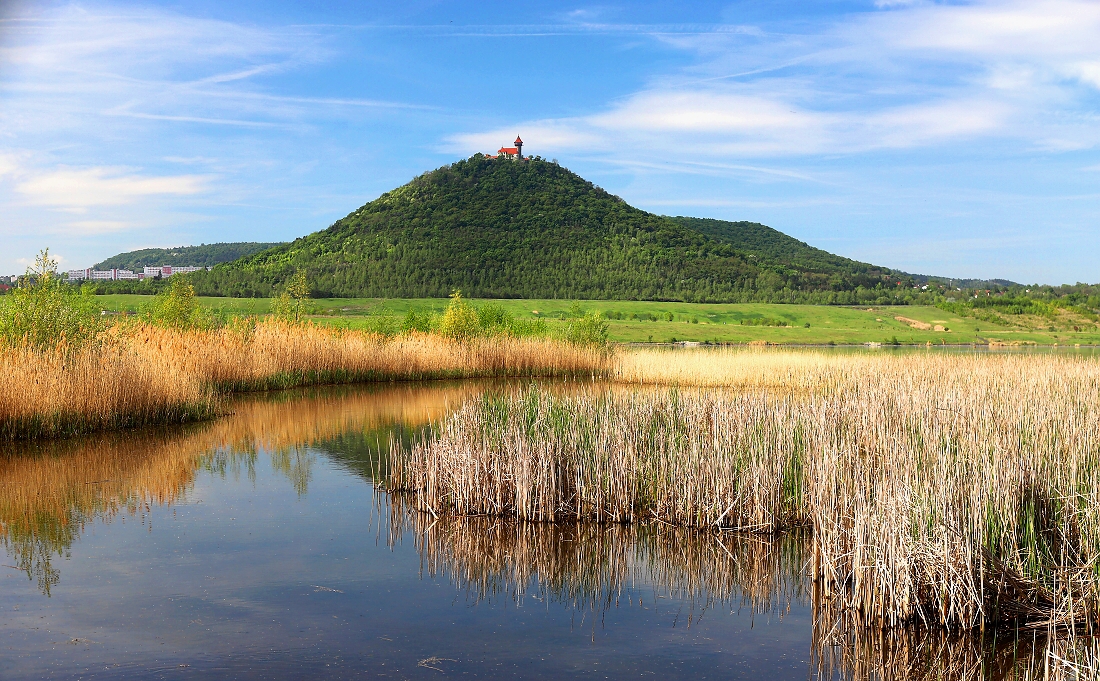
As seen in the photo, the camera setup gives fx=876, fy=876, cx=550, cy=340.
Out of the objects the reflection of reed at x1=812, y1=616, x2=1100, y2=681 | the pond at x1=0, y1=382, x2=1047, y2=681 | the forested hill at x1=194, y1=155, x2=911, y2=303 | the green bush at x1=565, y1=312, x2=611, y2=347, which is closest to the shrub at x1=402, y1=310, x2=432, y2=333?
the green bush at x1=565, y1=312, x2=611, y2=347

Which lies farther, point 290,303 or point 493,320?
point 493,320

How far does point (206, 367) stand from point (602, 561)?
16642 millimetres

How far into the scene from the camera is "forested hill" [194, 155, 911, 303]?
367ft

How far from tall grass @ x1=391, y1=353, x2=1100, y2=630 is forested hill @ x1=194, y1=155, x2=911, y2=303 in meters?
93.6

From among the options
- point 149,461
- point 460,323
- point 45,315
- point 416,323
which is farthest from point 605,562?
point 416,323

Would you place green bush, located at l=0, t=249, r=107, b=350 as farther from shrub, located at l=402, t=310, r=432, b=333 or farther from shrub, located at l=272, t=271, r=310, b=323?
shrub, located at l=402, t=310, r=432, b=333

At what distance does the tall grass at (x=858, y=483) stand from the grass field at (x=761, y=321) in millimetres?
52659

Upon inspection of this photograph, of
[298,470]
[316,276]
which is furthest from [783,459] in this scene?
[316,276]

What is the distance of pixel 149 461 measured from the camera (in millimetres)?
13375

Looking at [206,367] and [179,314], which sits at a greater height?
[179,314]

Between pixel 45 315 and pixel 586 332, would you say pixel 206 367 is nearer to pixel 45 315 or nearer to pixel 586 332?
pixel 45 315

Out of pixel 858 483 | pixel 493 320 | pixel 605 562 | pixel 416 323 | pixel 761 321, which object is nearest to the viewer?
pixel 858 483

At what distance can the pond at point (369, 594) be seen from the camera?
618cm

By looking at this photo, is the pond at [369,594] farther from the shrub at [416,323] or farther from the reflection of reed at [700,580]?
the shrub at [416,323]
